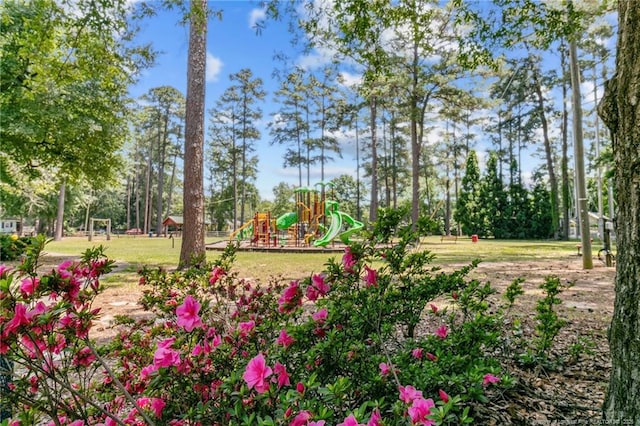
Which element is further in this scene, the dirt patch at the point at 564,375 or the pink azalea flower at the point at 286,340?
the dirt patch at the point at 564,375

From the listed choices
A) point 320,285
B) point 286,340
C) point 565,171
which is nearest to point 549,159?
point 565,171

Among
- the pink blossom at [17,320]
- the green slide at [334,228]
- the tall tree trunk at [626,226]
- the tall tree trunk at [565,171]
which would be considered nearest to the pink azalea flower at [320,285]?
the pink blossom at [17,320]

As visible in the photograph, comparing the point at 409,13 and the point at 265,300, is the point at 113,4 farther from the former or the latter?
the point at 265,300

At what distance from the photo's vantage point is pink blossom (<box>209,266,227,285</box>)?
1.64 meters

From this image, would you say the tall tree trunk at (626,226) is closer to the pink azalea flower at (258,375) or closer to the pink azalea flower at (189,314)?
the pink azalea flower at (258,375)

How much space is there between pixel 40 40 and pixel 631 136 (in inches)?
173

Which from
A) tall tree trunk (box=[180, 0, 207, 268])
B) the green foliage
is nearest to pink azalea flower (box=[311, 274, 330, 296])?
the green foliage

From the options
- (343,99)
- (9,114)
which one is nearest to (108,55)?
(9,114)

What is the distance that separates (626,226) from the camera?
1187mm

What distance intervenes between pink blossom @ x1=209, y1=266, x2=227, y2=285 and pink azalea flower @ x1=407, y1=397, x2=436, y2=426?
1.07m

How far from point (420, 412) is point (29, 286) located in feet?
3.79

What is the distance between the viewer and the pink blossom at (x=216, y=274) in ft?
5.37

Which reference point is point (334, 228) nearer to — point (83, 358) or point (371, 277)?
point (371, 277)

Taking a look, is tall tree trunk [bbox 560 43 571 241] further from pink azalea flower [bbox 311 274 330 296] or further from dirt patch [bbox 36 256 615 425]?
pink azalea flower [bbox 311 274 330 296]
